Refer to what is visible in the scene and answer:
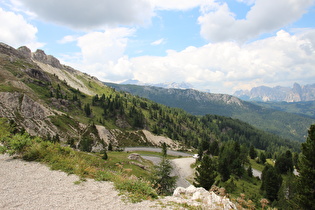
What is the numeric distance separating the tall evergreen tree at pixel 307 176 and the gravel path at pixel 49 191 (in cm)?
2316

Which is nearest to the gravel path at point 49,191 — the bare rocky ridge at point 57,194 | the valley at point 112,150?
the bare rocky ridge at point 57,194

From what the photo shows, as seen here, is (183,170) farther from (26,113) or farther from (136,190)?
(26,113)

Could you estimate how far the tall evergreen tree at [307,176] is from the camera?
2138cm

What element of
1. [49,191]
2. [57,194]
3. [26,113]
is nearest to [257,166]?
[57,194]

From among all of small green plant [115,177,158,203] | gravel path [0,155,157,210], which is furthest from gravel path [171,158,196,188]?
gravel path [0,155,157,210]

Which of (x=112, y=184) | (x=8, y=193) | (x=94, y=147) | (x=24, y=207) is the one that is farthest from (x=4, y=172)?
(x=94, y=147)

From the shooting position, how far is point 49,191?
470 inches

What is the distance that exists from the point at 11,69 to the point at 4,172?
193 metres

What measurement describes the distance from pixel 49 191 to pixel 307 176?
30.6 meters

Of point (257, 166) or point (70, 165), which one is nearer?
point (70, 165)

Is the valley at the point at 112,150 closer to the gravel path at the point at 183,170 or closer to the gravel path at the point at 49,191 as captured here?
the gravel path at the point at 183,170

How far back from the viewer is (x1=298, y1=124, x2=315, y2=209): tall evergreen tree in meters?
21.4

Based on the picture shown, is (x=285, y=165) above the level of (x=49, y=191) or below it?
below

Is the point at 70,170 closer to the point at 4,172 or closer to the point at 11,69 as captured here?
the point at 4,172
